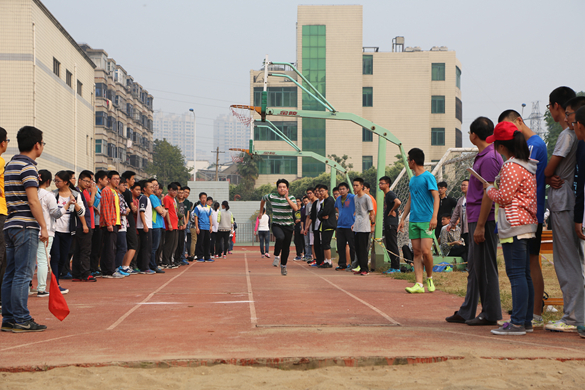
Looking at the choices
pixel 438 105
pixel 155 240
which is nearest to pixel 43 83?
pixel 155 240

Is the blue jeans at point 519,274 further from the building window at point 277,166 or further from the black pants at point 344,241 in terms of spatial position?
the building window at point 277,166

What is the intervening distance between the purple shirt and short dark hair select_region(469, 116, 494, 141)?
141 millimetres

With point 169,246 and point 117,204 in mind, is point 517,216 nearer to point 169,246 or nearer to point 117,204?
point 117,204

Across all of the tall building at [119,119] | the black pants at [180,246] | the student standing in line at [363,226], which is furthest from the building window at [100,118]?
the student standing in line at [363,226]

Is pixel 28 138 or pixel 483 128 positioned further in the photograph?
pixel 483 128

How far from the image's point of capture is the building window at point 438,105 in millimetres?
75500

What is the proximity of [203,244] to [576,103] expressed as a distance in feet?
50.5

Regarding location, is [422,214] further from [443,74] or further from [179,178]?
[179,178]

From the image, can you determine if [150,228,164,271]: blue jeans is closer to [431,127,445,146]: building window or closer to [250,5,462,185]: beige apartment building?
[250,5,462,185]: beige apartment building

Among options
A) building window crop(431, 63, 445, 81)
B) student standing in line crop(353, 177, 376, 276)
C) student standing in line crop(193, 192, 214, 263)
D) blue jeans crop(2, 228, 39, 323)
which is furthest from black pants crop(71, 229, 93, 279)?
building window crop(431, 63, 445, 81)

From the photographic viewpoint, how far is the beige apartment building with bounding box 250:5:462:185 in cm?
7338

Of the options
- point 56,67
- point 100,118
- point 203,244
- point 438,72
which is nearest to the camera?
point 203,244

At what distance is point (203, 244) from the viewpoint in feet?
65.0

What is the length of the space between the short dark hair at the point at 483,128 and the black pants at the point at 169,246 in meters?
10.5
